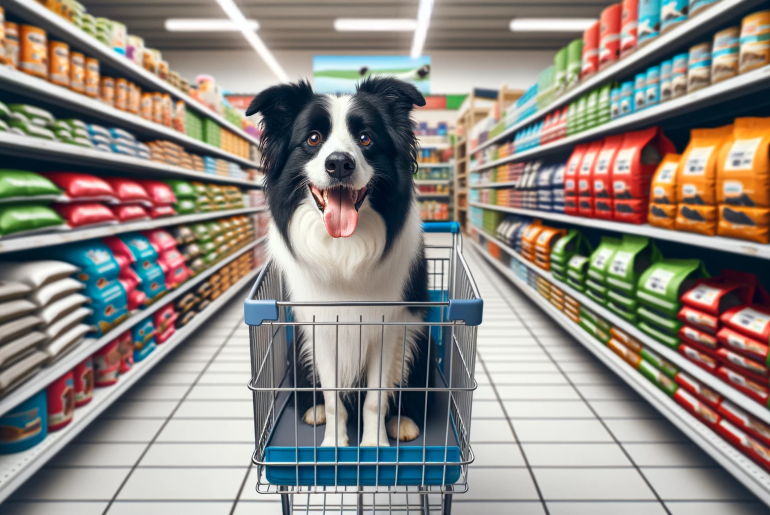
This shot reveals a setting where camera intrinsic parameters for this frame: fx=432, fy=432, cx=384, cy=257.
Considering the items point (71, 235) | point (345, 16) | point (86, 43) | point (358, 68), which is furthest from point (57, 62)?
point (358, 68)

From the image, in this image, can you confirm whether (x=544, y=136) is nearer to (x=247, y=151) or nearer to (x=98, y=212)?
(x=98, y=212)

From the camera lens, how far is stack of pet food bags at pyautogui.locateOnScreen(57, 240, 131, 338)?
1.99 metres

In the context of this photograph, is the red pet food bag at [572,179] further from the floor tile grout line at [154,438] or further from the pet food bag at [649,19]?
the floor tile grout line at [154,438]

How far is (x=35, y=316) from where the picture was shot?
1.64 metres

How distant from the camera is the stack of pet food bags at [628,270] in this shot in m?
2.22

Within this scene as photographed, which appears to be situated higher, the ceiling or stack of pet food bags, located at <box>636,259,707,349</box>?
the ceiling

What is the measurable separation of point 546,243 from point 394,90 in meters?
2.55

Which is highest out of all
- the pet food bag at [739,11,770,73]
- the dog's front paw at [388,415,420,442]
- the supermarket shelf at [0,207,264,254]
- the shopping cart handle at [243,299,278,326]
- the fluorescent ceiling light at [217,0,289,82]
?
the fluorescent ceiling light at [217,0,289,82]

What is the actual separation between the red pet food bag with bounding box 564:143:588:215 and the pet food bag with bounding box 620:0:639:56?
0.67 meters

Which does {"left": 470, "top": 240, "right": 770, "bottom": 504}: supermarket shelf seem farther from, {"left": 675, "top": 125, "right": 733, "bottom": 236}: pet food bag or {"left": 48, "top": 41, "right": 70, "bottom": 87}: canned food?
{"left": 48, "top": 41, "right": 70, "bottom": 87}: canned food

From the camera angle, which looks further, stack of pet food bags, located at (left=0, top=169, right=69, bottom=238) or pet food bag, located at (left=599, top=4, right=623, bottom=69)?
pet food bag, located at (left=599, top=4, right=623, bottom=69)

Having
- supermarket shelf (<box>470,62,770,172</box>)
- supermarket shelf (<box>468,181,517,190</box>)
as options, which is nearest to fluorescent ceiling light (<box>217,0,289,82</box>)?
supermarket shelf (<box>468,181,517,190</box>)

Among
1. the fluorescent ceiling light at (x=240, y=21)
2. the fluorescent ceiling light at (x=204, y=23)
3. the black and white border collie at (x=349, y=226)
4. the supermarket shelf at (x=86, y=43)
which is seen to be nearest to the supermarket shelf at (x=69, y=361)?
the black and white border collie at (x=349, y=226)

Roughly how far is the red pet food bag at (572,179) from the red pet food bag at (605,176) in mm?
247
